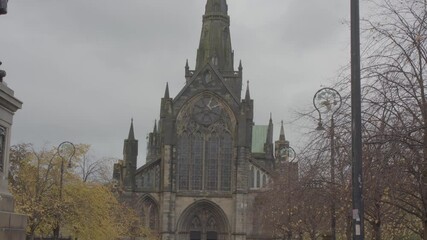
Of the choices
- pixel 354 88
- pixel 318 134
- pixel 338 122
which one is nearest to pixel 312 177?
pixel 318 134

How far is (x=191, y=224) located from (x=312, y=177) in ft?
171

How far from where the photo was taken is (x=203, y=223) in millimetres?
69625

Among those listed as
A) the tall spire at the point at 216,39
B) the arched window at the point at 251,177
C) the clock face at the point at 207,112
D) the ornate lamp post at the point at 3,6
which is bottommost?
the ornate lamp post at the point at 3,6

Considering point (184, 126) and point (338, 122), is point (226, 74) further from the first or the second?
point (338, 122)

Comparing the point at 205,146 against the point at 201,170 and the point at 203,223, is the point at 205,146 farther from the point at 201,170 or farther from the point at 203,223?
the point at 203,223

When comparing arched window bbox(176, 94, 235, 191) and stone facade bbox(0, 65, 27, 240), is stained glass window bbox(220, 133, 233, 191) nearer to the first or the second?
arched window bbox(176, 94, 235, 191)

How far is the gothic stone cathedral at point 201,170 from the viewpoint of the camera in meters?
68.1

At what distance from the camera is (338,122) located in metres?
15.3

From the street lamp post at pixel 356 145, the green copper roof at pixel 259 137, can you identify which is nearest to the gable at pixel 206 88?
the green copper roof at pixel 259 137

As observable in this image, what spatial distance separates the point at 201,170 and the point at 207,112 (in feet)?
19.0

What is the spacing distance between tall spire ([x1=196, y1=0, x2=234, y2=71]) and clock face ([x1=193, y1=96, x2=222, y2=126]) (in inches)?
368

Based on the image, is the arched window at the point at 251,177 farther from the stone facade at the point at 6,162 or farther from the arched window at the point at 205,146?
the stone facade at the point at 6,162

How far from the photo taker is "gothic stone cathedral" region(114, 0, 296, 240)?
68125 millimetres

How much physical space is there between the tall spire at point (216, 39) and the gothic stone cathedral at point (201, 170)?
781 centimetres
